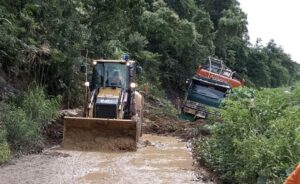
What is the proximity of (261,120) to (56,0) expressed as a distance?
33.7 feet

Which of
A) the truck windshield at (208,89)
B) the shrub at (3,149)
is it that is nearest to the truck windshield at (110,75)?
the shrub at (3,149)

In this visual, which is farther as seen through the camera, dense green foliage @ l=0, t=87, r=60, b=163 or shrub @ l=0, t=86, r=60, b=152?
shrub @ l=0, t=86, r=60, b=152

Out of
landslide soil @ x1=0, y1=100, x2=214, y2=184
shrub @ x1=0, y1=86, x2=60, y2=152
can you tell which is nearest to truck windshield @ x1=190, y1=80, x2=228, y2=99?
landslide soil @ x1=0, y1=100, x2=214, y2=184

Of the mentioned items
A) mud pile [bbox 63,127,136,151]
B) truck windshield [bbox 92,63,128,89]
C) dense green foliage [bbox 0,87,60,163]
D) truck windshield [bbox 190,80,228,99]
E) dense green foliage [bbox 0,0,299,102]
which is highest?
dense green foliage [bbox 0,0,299,102]

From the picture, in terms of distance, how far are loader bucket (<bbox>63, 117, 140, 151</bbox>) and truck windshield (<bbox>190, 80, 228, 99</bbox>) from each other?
424 inches

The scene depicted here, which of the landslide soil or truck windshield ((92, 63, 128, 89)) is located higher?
truck windshield ((92, 63, 128, 89))

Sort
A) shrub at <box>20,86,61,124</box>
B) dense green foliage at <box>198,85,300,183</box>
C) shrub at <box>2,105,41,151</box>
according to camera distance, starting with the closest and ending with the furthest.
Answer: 1. dense green foliage at <box>198,85,300,183</box>
2. shrub at <box>2,105,41,151</box>
3. shrub at <box>20,86,61,124</box>

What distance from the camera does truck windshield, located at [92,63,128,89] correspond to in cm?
1395

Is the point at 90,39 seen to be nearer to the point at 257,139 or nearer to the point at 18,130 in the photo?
the point at 18,130

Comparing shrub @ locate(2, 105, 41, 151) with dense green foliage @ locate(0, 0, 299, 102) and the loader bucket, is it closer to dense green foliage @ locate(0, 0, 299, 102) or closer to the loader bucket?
the loader bucket

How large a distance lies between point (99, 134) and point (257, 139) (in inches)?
234

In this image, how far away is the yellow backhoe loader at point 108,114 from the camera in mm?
12695

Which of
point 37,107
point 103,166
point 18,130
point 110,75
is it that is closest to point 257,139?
point 103,166

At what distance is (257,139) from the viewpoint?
7.54 meters
